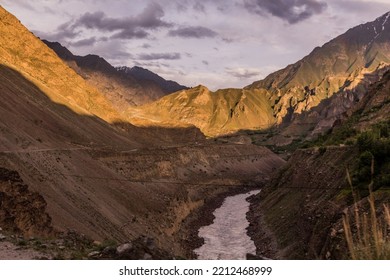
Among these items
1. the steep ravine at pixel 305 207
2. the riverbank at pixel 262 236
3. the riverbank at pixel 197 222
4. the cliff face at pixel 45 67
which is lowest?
the riverbank at pixel 197 222

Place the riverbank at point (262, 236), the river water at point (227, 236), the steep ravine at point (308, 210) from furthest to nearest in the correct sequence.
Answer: the river water at point (227, 236) → the riverbank at point (262, 236) → the steep ravine at point (308, 210)

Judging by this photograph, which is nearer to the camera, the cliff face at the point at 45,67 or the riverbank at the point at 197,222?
the riverbank at the point at 197,222

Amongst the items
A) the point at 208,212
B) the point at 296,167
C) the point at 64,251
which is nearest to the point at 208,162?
the point at 208,212

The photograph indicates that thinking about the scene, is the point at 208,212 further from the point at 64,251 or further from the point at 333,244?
the point at 64,251

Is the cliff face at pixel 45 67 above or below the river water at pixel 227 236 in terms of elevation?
above

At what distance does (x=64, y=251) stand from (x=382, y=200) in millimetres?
13935

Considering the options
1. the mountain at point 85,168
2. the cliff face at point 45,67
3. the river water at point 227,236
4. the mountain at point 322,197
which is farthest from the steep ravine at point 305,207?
A: the cliff face at point 45,67

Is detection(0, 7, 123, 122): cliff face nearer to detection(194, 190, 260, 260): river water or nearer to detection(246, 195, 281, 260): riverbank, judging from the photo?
detection(194, 190, 260, 260): river water

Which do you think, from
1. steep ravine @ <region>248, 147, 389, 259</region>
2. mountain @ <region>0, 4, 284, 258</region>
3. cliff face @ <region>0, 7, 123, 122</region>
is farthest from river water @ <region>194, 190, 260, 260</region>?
cliff face @ <region>0, 7, 123, 122</region>

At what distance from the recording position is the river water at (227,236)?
120ft

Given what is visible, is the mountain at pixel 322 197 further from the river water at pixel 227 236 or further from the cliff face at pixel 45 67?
the cliff face at pixel 45 67

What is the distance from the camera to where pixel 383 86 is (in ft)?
250

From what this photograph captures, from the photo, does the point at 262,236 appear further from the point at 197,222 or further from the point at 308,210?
the point at 197,222

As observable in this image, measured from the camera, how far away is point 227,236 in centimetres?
4428
